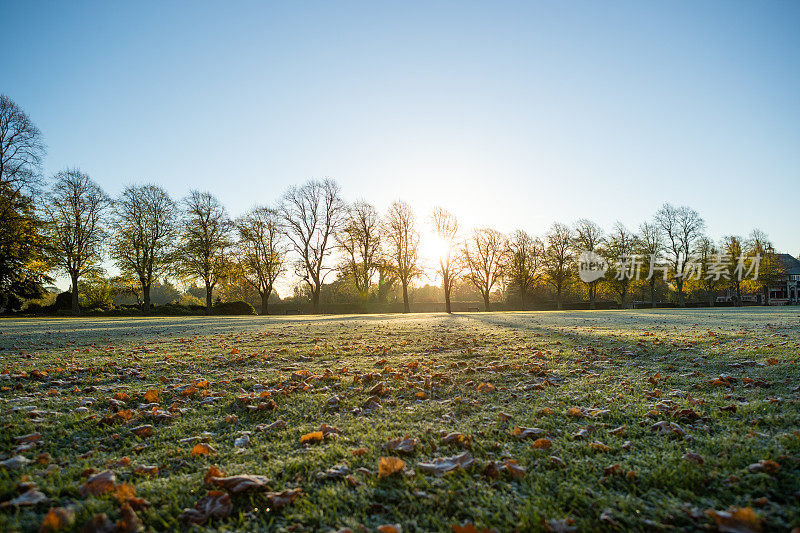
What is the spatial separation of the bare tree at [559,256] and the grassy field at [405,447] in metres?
46.6

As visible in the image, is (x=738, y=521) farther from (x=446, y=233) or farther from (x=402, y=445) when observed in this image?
(x=446, y=233)

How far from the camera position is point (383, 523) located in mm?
1778

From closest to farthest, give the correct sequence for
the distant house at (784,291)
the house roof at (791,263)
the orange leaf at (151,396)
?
the orange leaf at (151,396), the distant house at (784,291), the house roof at (791,263)

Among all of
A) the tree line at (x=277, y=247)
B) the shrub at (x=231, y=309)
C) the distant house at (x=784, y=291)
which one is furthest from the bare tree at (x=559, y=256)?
the shrub at (x=231, y=309)

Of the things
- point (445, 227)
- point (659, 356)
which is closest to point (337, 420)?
point (659, 356)

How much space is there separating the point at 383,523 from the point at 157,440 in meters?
Answer: 2.09

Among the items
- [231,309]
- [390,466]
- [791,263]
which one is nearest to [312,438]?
[390,466]

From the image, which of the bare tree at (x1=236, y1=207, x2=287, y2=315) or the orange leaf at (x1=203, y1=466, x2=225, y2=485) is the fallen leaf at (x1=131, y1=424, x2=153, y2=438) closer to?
the orange leaf at (x1=203, y1=466, x2=225, y2=485)

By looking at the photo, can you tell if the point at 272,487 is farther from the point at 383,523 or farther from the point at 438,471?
the point at 438,471

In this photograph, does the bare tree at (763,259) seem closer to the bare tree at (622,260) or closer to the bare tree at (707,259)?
the bare tree at (707,259)

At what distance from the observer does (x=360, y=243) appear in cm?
4097

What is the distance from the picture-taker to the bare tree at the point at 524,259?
169 ft

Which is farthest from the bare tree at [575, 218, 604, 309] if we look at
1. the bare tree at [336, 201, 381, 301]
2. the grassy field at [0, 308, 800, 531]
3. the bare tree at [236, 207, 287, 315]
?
the grassy field at [0, 308, 800, 531]

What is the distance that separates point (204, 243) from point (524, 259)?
40.6m
